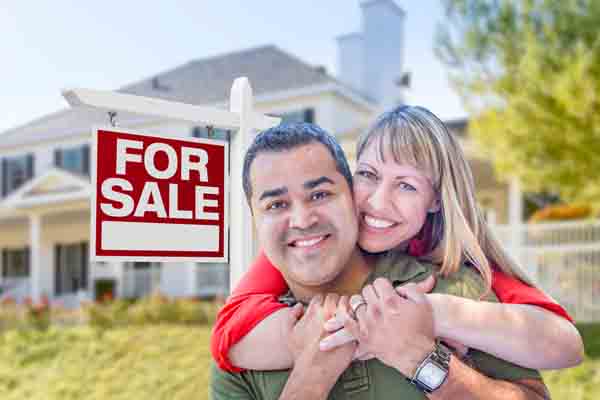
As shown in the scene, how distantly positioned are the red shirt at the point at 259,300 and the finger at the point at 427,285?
0.47ft

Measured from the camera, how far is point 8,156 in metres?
19.9

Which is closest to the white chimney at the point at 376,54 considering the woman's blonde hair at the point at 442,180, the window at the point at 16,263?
the window at the point at 16,263

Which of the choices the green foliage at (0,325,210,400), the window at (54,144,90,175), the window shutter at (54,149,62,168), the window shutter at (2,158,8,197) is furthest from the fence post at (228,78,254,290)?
the window shutter at (2,158,8,197)

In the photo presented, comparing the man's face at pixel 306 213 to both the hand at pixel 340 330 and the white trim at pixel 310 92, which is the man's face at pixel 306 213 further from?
the white trim at pixel 310 92

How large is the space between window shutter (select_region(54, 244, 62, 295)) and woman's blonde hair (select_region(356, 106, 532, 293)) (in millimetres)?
18625

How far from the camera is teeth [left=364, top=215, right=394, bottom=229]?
7.24ft

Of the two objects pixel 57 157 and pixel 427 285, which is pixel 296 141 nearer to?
pixel 427 285

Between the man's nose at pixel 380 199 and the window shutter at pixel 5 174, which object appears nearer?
the man's nose at pixel 380 199

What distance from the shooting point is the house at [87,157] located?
575 inches

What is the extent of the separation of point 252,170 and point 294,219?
0.75 feet

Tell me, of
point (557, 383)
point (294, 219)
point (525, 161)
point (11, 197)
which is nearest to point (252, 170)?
point (294, 219)

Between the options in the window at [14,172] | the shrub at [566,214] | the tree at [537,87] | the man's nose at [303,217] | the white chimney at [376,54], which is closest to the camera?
the man's nose at [303,217]

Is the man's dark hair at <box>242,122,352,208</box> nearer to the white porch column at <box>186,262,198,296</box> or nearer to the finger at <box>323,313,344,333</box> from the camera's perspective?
the finger at <box>323,313,344,333</box>

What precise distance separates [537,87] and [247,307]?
8.44m
